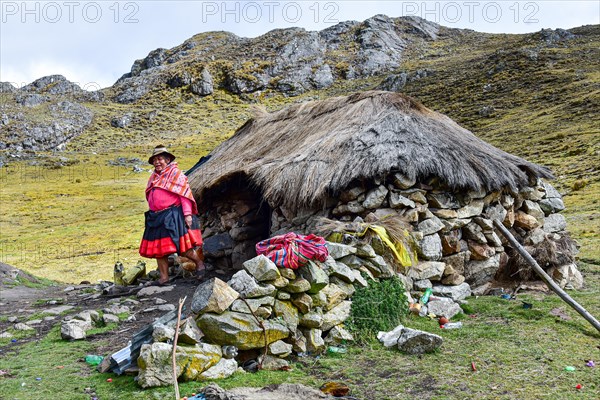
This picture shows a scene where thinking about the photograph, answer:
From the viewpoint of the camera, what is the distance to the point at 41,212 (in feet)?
98.1

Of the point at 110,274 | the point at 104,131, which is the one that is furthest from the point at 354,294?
the point at 104,131

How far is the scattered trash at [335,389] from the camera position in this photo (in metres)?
3.58

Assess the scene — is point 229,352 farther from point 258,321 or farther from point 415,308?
point 415,308

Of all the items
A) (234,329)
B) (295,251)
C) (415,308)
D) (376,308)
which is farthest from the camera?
(415,308)

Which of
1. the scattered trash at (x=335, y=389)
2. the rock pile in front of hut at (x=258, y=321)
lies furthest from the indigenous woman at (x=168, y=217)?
the scattered trash at (x=335, y=389)

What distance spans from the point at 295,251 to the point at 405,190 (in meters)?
2.35

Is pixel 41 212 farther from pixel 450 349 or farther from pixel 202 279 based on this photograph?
pixel 450 349

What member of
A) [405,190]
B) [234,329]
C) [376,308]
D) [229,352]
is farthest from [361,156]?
[229,352]

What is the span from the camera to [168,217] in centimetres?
757

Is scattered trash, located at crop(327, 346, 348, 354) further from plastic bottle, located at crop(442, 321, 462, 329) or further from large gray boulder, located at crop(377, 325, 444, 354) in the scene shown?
plastic bottle, located at crop(442, 321, 462, 329)

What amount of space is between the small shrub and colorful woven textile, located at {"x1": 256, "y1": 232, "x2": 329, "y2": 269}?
0.64 metres

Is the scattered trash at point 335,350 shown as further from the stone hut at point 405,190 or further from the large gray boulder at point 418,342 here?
the stone hut at point 405,190

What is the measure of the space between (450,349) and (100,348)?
3558mm

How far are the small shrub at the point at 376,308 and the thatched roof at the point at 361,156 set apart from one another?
5.03 feet
